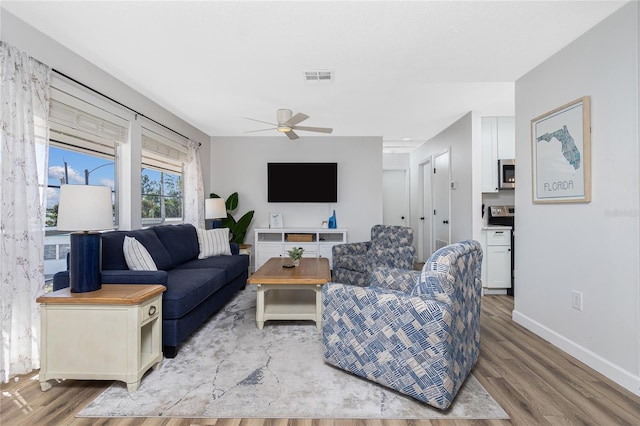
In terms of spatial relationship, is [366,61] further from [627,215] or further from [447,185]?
[447,185]

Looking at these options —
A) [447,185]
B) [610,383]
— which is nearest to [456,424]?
[610,383]

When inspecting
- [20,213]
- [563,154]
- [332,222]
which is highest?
[563,154]

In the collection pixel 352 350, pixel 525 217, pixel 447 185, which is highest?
pixel 447 185

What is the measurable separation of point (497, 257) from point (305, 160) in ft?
11.0

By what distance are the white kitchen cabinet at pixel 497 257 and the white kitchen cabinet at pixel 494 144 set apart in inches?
24.8

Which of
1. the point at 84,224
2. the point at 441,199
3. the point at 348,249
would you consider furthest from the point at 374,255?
the point at 84,224

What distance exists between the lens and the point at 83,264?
1969 mm

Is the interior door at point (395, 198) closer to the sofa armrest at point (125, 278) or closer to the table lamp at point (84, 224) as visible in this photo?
the sofa armrest at point (125, 278)

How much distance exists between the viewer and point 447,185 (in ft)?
15.9

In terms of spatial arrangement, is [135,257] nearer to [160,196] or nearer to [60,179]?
[60,179]

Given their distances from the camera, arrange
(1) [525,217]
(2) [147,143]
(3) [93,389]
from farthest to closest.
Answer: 1. (2) [147,143]
2. (1) [525,217]
3. (3) [93,389]

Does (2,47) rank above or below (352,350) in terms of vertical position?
above

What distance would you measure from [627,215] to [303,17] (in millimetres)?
2469

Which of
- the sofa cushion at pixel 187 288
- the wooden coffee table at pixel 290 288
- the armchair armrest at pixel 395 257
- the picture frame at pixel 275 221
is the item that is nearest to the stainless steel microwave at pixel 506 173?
the armchair armrest at pixel 395 257
